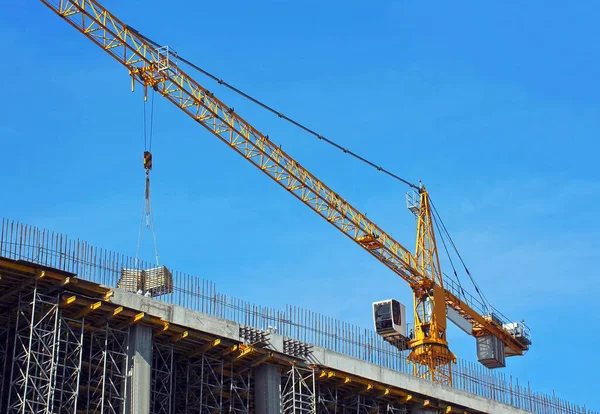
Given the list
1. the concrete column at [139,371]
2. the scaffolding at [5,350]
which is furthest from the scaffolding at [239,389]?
the scaffolding at [5,350]

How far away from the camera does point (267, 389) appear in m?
59.8

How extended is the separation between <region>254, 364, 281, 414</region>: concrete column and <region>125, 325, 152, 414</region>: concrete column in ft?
25.0

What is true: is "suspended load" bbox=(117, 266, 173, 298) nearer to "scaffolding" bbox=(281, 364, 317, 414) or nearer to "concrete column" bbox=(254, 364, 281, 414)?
"concrete column" bbox=(254, 364, 281, 414)

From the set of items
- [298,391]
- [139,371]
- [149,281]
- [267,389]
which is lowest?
[139,371]

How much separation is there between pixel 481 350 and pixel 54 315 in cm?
6113

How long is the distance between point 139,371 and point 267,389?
8.53 metres

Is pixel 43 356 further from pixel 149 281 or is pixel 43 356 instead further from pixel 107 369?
pixel 149 281

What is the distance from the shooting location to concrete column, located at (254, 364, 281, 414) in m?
59.6

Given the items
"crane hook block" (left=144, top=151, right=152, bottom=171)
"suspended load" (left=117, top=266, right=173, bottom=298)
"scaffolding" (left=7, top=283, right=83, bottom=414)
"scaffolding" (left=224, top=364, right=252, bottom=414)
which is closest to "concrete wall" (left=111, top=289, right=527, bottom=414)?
"scaffolding" (left=224, top=364, right=252, bottom=414)

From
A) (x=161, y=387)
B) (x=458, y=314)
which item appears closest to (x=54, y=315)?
(x=161, y=387)

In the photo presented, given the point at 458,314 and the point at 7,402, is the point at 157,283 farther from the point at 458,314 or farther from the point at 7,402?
the point at 458,314

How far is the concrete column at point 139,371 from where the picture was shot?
53062 millimetres

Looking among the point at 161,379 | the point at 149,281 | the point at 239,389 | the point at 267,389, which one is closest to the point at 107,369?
the point at 161,379

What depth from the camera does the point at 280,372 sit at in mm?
60656
